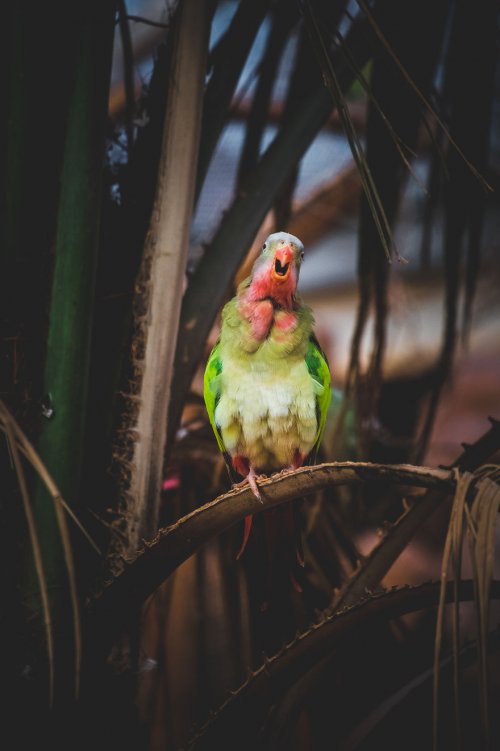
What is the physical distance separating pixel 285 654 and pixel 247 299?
14.8 inches

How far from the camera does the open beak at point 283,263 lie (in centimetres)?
66

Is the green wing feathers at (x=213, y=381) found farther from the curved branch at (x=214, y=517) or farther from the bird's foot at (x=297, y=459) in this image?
the curved branch at (x=214, y=517)

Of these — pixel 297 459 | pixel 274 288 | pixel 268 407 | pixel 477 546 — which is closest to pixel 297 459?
pixel 297 459

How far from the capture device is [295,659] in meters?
0.55

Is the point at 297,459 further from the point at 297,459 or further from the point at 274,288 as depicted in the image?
the point at 274,288

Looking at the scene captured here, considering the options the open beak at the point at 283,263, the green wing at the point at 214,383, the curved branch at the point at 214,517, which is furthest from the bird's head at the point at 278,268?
the curved branch at the point at 214,517

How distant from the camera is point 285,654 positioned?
1.81ft

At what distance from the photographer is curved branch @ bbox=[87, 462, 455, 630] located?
0.45 meters

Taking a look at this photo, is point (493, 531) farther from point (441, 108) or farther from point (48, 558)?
point (441, 108)

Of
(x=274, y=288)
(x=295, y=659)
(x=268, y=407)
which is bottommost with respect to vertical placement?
(x=295, y=659)

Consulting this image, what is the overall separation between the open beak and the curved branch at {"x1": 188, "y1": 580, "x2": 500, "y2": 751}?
332mm

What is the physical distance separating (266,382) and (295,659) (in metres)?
0.34

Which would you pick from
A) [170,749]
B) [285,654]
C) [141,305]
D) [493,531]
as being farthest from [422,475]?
[170,749]

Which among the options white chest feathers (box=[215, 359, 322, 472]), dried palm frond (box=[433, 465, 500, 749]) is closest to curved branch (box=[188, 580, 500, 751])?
dried palm frond (box=[433, 465, 500, 749])
